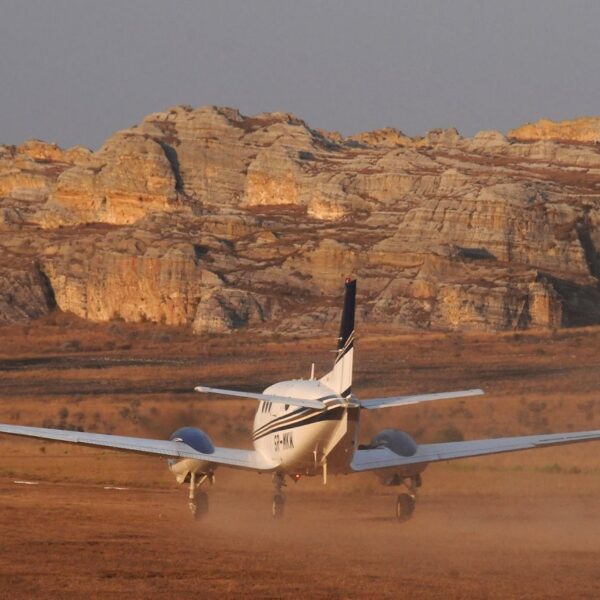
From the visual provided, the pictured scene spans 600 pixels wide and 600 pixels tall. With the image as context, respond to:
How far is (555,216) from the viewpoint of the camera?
107750 mm

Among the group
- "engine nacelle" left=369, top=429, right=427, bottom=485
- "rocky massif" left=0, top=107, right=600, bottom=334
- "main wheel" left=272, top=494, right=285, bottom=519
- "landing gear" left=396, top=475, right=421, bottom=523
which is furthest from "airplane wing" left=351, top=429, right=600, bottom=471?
"rocky massif" left=0, top=107, right=600, bottom=334

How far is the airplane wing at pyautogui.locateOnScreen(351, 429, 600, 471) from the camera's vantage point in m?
27.3

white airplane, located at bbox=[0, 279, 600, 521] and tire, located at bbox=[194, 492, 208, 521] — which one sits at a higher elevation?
white airplane, located at bbox=[0, 279, 600, 521]

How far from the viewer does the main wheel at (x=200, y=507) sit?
28.2m

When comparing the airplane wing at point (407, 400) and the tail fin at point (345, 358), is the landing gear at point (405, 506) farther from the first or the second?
the tail fin at point (345, 358)

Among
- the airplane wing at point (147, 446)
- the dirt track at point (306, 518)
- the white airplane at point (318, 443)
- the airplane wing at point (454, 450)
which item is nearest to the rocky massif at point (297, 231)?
the dirt track at point (306, 518)

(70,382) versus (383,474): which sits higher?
(70,382)

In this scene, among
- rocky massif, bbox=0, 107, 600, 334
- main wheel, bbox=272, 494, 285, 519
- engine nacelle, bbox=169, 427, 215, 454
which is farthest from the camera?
rocky massif, bbox=0, 107, 600, 334

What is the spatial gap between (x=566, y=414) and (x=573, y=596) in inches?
1367

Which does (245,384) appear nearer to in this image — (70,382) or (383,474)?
(70,382)

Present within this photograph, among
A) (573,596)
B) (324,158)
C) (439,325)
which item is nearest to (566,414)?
(573,596)

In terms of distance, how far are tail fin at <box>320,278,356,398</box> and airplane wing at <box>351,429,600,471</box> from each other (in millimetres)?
1781

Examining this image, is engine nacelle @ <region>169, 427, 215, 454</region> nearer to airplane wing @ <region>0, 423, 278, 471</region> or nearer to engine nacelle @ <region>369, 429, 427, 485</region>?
airplane wing @ <region>0, 423, 278, 471</region>

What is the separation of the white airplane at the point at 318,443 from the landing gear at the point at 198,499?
0.06 feet
